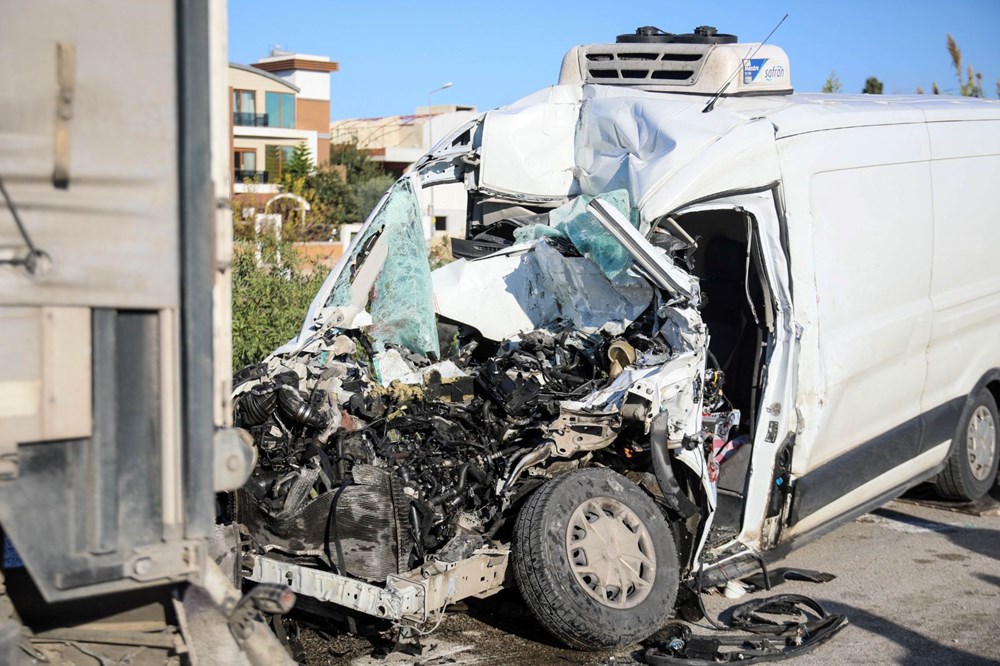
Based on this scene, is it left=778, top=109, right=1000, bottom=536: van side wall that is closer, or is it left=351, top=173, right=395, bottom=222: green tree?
left=778, top=109, right=1000, bottom=536: van side wall

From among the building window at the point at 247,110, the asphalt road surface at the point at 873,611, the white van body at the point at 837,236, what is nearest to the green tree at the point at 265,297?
the white van body at the point at 837,236

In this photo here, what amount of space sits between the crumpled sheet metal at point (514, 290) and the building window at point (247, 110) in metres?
44.3

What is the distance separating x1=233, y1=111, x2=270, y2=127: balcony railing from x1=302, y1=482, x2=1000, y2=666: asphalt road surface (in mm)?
44983

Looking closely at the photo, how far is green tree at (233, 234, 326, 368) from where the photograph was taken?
916 centimetres

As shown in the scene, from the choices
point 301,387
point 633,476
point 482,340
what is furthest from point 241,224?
point 633,476

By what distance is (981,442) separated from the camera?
785 centimetres

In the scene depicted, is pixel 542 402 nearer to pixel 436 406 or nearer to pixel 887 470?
pixel 436 406

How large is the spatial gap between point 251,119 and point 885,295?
152 feet

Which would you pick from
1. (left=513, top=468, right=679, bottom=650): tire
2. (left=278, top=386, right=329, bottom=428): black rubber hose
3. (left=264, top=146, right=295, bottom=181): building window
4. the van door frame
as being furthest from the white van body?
(left=264, top=146, right=295, bottom=181): building window

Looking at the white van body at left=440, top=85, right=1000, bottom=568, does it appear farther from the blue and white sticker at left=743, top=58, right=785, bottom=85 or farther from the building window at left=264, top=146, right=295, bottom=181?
the building window at left=264, top=146, right=295, bottom=181

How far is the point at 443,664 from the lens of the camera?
489cm

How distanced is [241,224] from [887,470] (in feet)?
25.8

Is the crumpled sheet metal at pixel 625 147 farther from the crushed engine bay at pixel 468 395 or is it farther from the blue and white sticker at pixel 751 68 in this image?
the blue and white sticker at pixel 751 68

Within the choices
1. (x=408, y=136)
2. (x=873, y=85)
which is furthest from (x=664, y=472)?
(x=408, y=136)
